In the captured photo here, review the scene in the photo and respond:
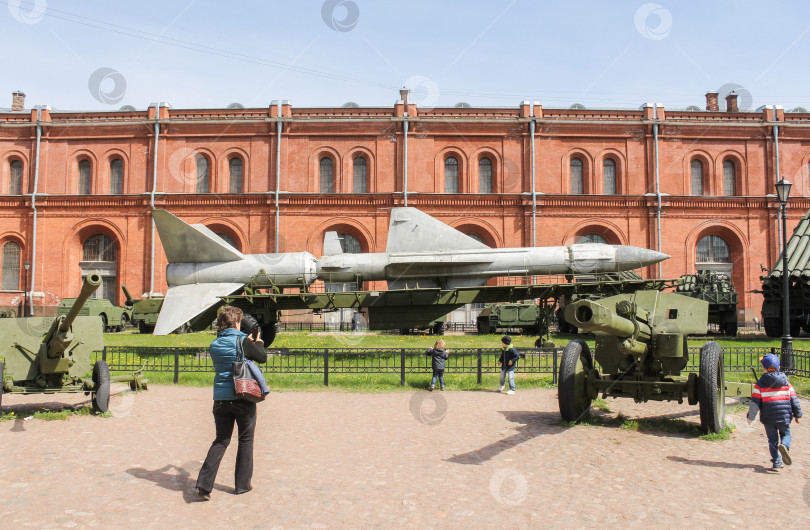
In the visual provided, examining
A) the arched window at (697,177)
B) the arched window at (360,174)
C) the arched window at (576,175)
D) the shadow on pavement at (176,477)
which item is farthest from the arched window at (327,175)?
the shadow on pavement at (176,477)

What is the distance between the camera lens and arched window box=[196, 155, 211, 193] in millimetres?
34438

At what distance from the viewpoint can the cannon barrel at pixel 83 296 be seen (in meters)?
7.57

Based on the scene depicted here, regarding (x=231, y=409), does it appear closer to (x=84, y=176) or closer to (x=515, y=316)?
(x=515, y=316)

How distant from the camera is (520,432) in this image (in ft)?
27.5

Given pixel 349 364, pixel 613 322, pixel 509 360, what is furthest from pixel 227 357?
pixel 349 364

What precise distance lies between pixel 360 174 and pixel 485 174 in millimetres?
6956

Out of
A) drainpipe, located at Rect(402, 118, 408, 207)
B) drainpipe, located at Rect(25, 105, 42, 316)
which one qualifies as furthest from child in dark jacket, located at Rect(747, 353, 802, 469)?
drainpipe, located at Rect(25, 105, 42, 316)

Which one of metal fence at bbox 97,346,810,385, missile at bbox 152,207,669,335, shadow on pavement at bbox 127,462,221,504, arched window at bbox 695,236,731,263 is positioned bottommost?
shadow on pavement at bbox 127,462,221,504

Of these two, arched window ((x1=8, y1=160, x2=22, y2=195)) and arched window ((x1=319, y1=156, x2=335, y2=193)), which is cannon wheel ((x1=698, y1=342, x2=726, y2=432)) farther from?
arched window ((x1=8, y1=160, x2=22, y2=195))

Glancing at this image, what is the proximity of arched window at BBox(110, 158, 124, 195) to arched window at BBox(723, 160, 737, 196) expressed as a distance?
33755mm

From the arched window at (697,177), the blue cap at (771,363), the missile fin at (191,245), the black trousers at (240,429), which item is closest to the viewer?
the black trousers at (240,429)

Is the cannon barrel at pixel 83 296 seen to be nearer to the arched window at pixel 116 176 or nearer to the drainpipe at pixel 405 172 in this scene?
the drainpipe at pixel 405 172

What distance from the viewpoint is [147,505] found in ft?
17.6

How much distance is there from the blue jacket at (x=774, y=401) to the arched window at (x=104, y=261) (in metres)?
33.9
